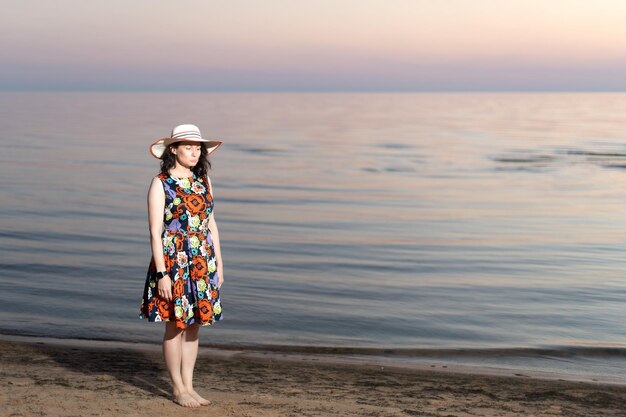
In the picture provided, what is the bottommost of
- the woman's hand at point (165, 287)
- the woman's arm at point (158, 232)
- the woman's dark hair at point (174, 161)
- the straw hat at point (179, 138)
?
the woman's hand at point (165, 287)

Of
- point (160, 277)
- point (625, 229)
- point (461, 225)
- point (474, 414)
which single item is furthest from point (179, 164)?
point (625, 229)

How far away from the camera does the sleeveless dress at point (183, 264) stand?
17.5 feet

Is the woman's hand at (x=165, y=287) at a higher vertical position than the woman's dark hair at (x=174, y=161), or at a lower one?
lower

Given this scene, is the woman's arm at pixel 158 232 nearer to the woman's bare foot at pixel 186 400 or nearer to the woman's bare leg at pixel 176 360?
the woman's bare leg at pixel 176 360

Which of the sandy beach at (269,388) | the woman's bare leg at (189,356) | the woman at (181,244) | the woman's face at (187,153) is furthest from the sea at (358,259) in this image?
the woman's face at (187,153)

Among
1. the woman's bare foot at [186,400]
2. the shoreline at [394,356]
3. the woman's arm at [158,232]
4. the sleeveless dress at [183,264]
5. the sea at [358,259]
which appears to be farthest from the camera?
the sea at [358,259]

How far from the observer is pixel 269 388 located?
6238 mm

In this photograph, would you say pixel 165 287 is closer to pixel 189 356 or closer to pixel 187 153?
pixel 189 356

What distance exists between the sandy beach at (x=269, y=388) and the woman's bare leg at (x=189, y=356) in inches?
5.1

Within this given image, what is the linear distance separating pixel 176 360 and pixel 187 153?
1315mm

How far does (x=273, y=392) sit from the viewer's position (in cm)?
609

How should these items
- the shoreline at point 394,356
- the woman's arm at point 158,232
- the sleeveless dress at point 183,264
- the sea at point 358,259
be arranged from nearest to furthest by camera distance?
the woman's arm at point 158,232 → the sleeveless dress at point 183,264 → the shoreline at point 394,356 → the sea at point 358,259

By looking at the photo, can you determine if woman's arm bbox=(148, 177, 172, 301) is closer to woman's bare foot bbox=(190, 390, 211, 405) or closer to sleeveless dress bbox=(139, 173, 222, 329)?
sleeveless dress bbox=(139, 173, 222, 329)

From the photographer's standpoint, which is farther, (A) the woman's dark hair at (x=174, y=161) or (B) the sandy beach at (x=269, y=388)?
(B) the sandy beach at (x=269, y=388)
